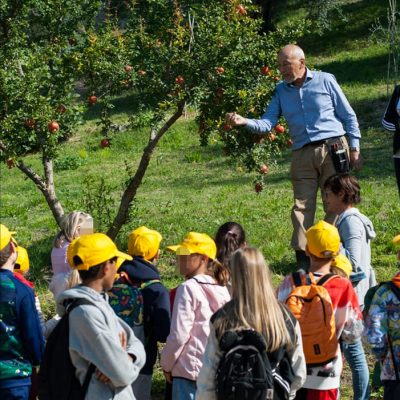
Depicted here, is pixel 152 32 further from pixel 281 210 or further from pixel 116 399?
pixel 116 399

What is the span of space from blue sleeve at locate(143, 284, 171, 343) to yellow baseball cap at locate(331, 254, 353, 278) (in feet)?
3.57

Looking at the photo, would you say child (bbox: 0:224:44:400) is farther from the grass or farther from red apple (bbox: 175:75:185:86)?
red apple (bbox: 175:75:185:86)

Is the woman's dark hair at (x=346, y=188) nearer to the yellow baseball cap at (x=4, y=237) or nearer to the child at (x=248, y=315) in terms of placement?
the child at (x=248, y=315)

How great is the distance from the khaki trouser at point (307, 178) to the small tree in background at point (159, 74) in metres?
1.66

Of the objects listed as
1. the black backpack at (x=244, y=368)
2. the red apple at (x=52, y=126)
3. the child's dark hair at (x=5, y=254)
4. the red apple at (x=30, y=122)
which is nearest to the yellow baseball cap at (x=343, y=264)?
the black backpack at (x=244, y=368)

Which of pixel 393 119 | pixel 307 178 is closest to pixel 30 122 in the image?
pixel 307 178

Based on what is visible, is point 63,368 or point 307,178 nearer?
point 63,368

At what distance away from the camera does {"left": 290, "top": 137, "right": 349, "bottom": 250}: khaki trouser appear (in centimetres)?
801

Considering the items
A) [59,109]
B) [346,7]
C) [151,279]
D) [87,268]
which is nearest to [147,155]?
[59,109]

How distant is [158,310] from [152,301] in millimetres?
68

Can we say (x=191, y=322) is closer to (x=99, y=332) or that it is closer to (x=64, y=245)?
(x=99, y=332)

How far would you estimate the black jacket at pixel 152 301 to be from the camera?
18.9ft

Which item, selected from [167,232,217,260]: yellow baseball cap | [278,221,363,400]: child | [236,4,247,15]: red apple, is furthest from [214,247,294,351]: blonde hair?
[236,4,247,15]: red apple

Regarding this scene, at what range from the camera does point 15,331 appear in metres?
5.16
